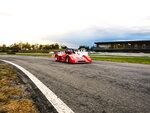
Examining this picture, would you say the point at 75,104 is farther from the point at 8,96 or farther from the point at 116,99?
the point at 8,96

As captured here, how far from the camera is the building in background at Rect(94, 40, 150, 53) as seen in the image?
48497 mm

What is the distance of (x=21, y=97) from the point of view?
2.22 m

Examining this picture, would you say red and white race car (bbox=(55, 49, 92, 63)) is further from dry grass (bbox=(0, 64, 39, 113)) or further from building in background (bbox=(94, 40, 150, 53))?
building in background (bbox=(94, 40, 150, 53))

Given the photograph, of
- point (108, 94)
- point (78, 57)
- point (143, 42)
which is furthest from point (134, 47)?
point (108, 94)

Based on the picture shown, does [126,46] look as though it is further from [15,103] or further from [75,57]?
[15,103]

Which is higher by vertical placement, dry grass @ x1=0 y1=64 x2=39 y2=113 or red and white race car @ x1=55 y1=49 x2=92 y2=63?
red and white race car @ x1=55 y1=49 x2=92 y2=63

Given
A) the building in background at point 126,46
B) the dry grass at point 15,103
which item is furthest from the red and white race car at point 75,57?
the building in background at point 126,46

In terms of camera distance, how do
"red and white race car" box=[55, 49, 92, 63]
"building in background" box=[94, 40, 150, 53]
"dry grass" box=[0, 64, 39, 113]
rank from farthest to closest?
1. "building in background" box=[94, 40, 150, 53]
2. "red and white race car" box=[55, 49, 92, 63]
3. "dry grass" box=[0, 64, 39, 113]

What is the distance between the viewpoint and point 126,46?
5066 centimetres

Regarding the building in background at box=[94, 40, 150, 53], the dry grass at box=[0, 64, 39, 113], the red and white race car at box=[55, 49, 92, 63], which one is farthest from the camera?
the building in background at box=[94, 40, 150, 53]

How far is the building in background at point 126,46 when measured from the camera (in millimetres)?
48497

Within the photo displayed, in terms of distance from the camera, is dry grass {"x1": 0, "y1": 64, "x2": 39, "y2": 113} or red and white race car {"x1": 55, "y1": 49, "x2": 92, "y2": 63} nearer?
dry grass {"x1": 0, "y1": 64, "x2": 39, "y2": 113}

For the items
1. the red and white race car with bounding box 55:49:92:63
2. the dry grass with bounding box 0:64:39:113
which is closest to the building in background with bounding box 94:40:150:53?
the red and white race car with bounding box 55:49:92:63

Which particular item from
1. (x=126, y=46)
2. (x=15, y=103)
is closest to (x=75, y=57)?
(x=15, y=103)
